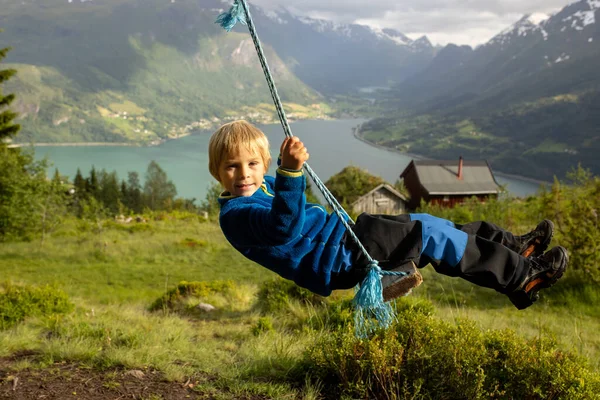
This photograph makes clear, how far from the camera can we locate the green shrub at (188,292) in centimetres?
794

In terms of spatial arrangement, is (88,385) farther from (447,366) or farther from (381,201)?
(381,201)

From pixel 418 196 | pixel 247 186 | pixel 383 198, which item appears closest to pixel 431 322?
pixel 247 186

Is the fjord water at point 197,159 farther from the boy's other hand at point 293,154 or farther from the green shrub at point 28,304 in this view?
the boy's other hand at point 293,154

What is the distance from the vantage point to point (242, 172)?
2576 mm

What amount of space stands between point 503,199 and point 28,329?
74.8 feet

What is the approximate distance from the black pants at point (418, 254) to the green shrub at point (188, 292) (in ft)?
19.0

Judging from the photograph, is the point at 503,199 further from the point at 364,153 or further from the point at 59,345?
the point at 364,153

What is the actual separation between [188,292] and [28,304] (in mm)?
2895

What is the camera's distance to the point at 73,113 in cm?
18250

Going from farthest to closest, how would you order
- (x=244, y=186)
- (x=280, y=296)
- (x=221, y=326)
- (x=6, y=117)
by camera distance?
1. (x=6, y=117)
2. (x=280, y=296)
3. (x=221, y=326)
4. (x=244, y=186)

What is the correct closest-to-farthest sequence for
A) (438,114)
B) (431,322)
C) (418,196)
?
1. (431,322)
2. (418,196)
3. (438,114)

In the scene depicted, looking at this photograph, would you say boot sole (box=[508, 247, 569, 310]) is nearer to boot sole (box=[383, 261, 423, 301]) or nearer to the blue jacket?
boot sole (box=[383, 261, 423, 301])

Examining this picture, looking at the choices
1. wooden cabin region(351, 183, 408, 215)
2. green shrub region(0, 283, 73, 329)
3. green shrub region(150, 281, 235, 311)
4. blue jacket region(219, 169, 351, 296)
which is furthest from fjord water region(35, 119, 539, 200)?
blue jacket region(219, 169, 351, 296)

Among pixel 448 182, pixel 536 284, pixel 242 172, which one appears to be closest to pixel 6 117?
pixel 242 172
